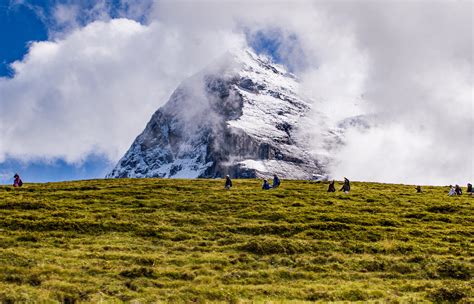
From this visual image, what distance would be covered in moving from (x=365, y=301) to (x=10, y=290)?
16.5 m

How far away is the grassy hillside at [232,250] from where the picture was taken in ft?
77.8

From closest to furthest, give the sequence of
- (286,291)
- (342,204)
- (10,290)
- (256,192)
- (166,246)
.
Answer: (10,290)
(286,291)
(166,246)
(342,204)
(256,192)

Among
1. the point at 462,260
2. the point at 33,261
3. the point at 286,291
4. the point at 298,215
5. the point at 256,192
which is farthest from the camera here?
the point at 256,192

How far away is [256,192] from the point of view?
57.5 meters

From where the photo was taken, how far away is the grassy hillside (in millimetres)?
23719

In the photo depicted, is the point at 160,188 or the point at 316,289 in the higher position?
the point at 160,188

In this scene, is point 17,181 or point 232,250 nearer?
point 232,250

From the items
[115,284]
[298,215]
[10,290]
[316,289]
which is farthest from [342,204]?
[10,290]

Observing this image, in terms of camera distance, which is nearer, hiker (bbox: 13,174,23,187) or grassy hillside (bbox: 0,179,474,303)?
grassy hillside (bbox: 0,179,474,303)

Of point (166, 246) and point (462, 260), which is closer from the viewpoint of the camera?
point (462, 260)

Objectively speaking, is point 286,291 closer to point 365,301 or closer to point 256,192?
point 365,301

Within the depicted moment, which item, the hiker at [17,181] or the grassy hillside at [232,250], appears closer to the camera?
the grassy hillside at [232,250]

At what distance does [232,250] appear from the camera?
3167 centimetres

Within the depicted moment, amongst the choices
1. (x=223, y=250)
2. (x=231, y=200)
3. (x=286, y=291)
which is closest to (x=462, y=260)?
(x=286, y=291)
